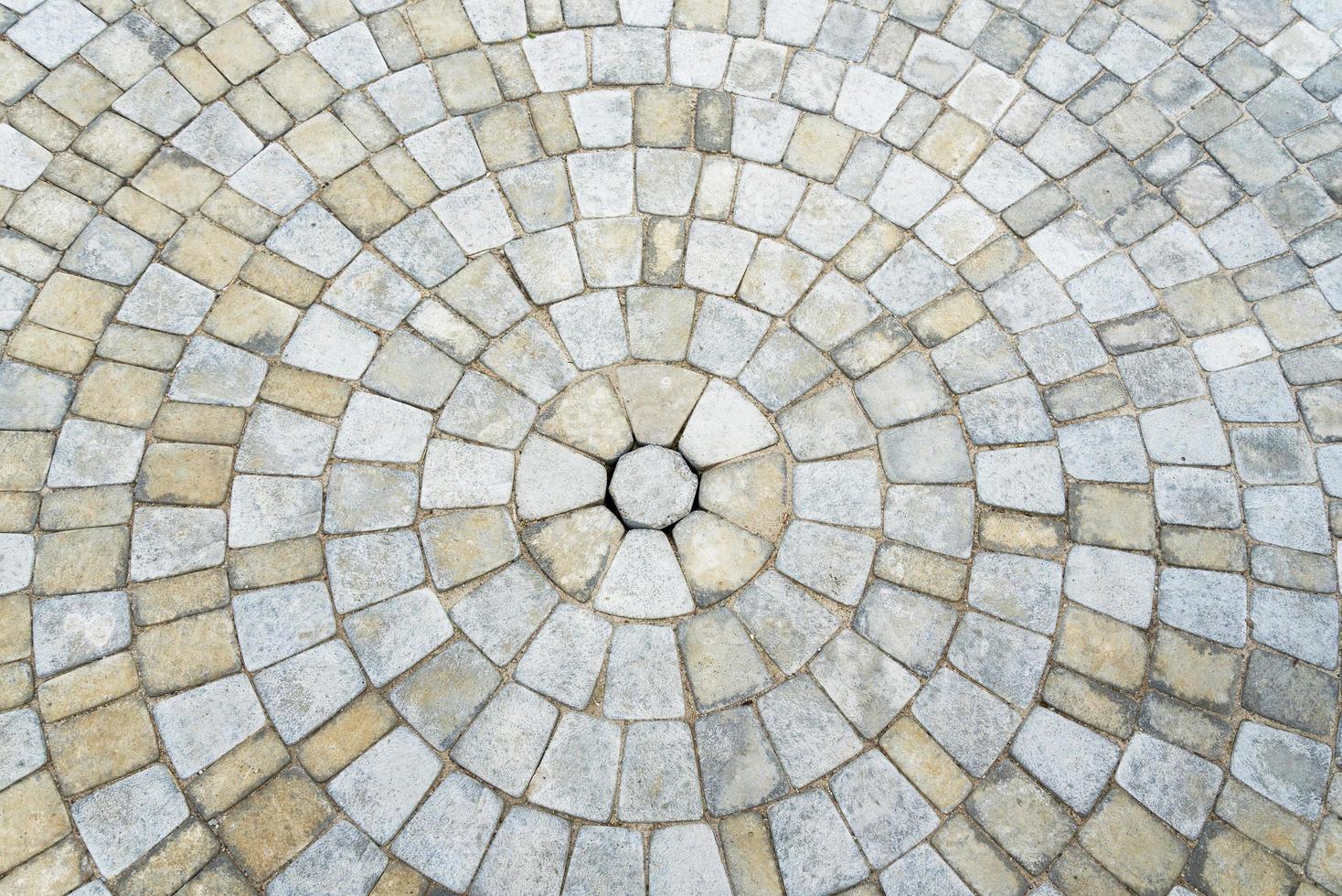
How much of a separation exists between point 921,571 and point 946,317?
3.15 ft

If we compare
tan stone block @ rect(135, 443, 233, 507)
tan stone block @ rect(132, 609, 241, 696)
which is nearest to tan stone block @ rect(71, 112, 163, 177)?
tan stone block @ rect(135, 443, 233, 507)

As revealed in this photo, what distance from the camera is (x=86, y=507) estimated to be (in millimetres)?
2842

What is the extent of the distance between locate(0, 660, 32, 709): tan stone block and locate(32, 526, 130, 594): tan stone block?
0.73 ft

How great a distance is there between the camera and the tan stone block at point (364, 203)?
10.9 feet

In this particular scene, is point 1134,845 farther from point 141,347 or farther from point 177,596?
point 141,347

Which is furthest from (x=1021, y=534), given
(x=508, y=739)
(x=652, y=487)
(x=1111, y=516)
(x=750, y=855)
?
(x=508, y=739)

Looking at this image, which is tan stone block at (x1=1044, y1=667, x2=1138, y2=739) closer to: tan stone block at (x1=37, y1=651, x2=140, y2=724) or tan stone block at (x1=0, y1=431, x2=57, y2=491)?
tan stone block at (x1=37, y1=651, x2=140, y2=724)

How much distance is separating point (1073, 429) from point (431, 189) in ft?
8.14

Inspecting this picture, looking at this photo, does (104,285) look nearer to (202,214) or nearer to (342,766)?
(202,214)

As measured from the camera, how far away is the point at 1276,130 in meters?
3.64

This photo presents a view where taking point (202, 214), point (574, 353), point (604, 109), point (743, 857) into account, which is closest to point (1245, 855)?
point (743, 857)

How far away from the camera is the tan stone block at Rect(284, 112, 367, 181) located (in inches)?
134

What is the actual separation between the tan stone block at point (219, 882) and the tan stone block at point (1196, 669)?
2.74 m


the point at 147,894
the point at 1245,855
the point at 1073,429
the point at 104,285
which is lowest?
the point at 147,894
